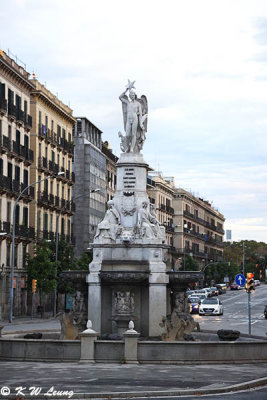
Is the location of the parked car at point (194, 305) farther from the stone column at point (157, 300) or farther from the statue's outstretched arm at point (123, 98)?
the stone column at point (157, 300)

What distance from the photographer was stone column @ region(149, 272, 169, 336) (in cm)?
3650

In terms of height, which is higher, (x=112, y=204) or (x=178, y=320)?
(x=112, y=204)

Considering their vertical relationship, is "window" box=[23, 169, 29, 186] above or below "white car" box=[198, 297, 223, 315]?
above

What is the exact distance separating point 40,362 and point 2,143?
45700 mm

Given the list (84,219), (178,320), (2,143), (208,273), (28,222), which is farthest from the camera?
(208,273)

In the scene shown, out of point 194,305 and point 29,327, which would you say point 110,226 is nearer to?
point 29,327

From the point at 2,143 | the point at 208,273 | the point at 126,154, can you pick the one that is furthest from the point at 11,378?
the point at 208,273

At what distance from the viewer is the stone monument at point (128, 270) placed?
36500mm

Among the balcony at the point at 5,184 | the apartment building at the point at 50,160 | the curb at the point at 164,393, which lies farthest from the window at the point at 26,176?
the curb at the point at 164,393

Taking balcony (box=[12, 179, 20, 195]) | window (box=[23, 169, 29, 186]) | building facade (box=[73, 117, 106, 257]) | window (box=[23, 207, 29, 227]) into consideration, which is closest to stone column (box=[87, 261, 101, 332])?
balcony (box=[12, 179, 20, 195])

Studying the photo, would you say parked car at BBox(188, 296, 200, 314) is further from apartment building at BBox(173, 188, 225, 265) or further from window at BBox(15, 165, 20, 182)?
apartment building at BBox(173, 188, 225, 265)

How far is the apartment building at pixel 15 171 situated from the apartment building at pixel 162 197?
2554 inches

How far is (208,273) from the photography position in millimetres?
165125

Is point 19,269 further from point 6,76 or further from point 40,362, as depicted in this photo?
point 40,362
